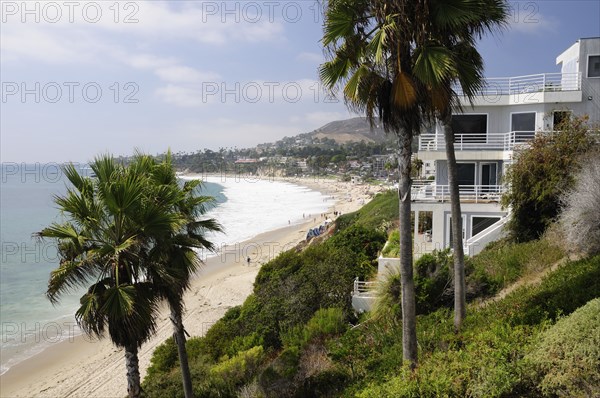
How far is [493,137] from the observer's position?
65.2 ft

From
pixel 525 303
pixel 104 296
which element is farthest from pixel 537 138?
pixel 104 296

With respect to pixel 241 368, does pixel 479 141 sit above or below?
above

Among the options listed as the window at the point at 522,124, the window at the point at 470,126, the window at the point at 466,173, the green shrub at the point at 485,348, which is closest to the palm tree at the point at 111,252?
the green shrub at the point at 485,348

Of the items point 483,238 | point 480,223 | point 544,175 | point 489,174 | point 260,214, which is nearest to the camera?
point 544,175

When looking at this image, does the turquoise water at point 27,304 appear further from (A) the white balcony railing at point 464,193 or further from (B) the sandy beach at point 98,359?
(A) the white balcony railing at point 464,193

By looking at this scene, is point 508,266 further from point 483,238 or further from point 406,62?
point 406,62

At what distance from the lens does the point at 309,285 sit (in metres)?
16.9

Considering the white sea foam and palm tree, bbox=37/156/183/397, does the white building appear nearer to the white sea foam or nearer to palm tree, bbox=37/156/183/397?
palm tree, bbox=37/156/183/397

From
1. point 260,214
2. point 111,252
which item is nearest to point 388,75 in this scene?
point 111,252

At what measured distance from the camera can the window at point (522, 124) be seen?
1917 cm

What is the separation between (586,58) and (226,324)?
17358 millimetres

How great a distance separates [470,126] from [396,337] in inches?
490

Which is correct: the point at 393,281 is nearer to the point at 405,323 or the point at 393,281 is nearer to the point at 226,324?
the point at 405,323

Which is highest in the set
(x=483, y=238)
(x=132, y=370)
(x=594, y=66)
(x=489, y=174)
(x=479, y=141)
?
(x=594, y=66)
